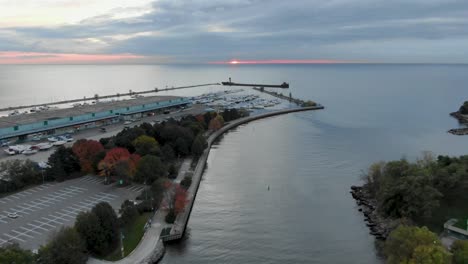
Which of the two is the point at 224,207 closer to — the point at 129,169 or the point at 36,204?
the point at 129,169

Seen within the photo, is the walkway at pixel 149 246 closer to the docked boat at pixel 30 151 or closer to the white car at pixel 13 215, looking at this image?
the white car at pixel 13 215

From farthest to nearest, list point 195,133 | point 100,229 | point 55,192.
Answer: point 195,133, point 55,192, point 100,229

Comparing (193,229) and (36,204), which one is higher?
(36,204)

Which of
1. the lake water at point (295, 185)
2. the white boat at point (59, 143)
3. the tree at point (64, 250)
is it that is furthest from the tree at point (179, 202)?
the white boat at point (59, 143)

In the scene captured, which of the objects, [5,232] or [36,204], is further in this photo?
[36,204]

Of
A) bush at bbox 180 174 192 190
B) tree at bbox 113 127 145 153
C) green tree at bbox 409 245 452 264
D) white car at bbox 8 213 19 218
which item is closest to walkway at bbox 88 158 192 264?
bush at bbox 180 174 192 190

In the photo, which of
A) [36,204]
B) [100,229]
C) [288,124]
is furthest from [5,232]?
[288,124]
